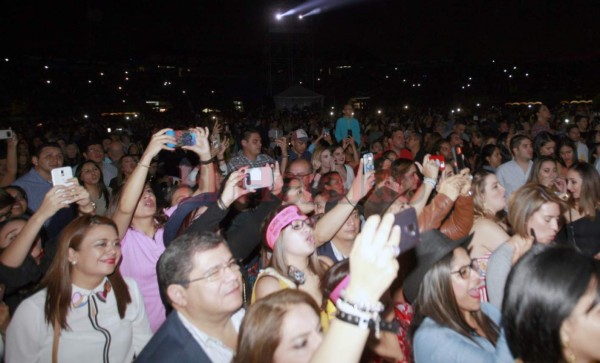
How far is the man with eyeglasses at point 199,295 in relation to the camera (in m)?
1.96

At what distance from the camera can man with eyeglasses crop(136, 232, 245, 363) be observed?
1.96m

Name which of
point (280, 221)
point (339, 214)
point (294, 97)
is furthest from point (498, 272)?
point (294, 97)

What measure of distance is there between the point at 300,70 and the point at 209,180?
36870mm

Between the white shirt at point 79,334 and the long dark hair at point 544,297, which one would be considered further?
the white shirt at point 79,334

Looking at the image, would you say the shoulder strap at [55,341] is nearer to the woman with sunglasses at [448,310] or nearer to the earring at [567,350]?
the woman with sunglasses at [448,310]

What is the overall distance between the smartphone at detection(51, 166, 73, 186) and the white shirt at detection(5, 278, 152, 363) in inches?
31.2

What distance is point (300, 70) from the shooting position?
39.1 metres

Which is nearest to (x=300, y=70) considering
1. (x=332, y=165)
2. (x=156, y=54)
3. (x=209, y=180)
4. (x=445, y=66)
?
(x=445, y=66)

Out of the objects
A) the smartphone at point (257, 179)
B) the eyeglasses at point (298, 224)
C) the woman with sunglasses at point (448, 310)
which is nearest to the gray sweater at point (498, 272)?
the woman with sunglasses at point (448, 310)

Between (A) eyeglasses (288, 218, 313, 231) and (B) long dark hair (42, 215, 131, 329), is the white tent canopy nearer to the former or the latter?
(A) eyeglasses (288, 218, 313, 231)

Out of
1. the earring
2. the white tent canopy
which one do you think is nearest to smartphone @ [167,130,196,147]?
the earring

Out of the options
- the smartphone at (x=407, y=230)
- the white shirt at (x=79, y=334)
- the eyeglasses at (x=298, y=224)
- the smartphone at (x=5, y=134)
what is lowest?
the white shirt at (x=79, y=334)

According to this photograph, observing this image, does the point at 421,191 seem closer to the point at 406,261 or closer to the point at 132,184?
the point at 406,261

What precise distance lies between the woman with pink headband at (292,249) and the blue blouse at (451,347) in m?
0.78
